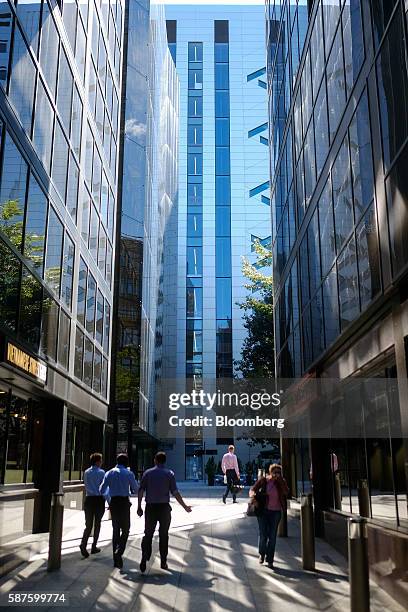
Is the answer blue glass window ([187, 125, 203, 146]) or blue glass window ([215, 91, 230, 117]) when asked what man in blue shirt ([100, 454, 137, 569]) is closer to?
blue glass window ([187, 125, 203, 146])

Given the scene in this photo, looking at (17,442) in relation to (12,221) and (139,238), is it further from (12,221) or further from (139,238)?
(139,238)

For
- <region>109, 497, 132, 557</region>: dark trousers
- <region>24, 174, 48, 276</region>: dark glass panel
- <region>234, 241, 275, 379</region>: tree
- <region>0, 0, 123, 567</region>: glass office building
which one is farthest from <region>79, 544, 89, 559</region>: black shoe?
<region>234, 241, 275, 379</region>: tree

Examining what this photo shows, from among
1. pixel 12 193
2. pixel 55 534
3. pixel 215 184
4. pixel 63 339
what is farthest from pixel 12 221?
pixel 215 184

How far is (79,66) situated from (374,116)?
11906mm

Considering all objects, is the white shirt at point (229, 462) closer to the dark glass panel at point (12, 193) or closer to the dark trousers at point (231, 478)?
the dark trousers at point (231, 478)

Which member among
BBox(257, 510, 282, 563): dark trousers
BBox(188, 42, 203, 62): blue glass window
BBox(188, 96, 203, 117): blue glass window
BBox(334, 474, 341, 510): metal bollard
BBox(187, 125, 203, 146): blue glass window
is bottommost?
BBox(257, 510, 282, 563): dark trousers

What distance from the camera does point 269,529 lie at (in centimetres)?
1069

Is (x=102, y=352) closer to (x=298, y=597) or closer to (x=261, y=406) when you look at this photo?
(x=298, y=597)

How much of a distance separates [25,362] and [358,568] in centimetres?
785

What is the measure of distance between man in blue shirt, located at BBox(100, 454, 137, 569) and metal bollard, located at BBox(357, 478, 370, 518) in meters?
3.91

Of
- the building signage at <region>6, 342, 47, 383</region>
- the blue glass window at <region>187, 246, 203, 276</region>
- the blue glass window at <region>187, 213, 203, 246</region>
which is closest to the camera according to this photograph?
the building signage at <region>6, 342, 47, 383</region>

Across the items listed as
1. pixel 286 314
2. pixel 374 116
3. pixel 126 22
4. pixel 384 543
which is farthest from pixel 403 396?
pixel 126 22

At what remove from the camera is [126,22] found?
1238 inches

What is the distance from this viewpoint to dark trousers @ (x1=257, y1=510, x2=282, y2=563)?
1057cm
